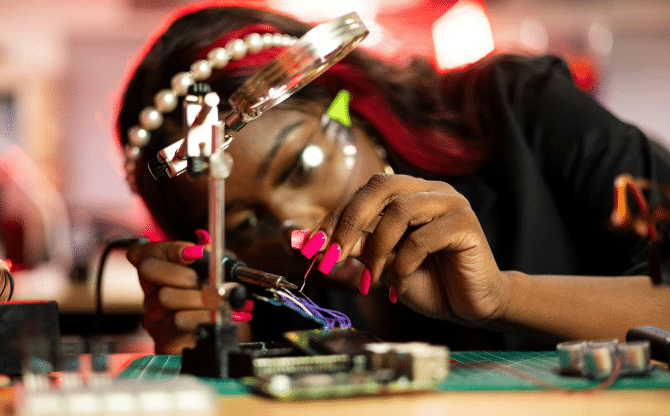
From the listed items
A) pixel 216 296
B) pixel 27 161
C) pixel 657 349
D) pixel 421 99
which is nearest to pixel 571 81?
pixel 421 99

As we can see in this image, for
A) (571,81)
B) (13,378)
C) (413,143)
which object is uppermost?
(571,81)

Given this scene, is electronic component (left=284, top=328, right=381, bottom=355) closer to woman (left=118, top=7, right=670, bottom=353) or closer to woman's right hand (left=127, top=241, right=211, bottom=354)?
woman (left=118, top=7, right=670, bottom=353)

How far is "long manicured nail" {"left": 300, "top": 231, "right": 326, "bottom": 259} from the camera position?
59 cm

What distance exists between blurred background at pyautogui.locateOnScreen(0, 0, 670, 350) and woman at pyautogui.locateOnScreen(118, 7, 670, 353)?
229 cm

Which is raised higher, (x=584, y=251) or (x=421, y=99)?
(x=421, y=99)

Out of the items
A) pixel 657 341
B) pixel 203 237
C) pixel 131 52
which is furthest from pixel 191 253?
pixel 131 52

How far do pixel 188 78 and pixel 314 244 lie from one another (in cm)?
38

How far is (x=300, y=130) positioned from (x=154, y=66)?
0.26m

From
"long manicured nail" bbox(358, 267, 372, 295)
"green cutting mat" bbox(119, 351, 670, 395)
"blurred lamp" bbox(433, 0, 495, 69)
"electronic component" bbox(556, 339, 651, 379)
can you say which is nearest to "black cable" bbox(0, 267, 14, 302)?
"green cutting mat" bbox(119, 351, 670, 395)

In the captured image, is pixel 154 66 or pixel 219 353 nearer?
pixel 219 353

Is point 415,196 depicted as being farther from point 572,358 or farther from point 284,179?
point 284,179

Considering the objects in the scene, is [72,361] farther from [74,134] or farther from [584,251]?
[74,134]

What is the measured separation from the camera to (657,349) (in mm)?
521

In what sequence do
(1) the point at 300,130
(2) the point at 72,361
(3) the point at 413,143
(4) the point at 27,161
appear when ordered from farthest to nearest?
(4) the point at 27,161
(3) the point at 413,143
(1) the point at 300,130
(2) the point at 72,361
